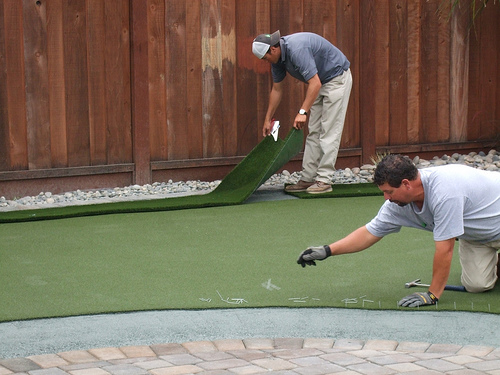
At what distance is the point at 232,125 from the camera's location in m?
8.11

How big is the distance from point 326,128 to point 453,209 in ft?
11.4

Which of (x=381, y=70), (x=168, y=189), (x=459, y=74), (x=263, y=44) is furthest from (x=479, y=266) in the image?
(x=459, y=74)

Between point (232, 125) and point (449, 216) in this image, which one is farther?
point (232, 125)

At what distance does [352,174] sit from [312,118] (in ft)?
3.87

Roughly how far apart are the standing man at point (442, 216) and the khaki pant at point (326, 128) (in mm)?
3031

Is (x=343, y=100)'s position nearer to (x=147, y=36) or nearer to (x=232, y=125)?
(x=232, y=125)

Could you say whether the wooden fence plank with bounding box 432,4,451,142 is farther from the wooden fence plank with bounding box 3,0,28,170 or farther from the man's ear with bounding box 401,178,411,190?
the man's ear with bounding box 401,178,411,190

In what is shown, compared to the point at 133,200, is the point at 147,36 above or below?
above

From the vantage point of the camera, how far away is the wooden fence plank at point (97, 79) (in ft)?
24.3

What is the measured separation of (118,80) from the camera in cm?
758

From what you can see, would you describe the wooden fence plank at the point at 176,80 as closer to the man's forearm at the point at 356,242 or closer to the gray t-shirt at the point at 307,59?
the gray t-shirt at the point at 307,59

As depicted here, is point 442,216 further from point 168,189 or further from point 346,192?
point 168,189

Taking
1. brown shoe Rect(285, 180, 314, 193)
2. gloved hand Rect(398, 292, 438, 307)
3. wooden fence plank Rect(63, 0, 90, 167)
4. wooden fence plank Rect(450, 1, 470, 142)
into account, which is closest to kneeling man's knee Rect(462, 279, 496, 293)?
gloved hand Rect(398, 292, 438, 307)

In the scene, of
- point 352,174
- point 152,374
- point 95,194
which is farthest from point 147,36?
point 152,374
